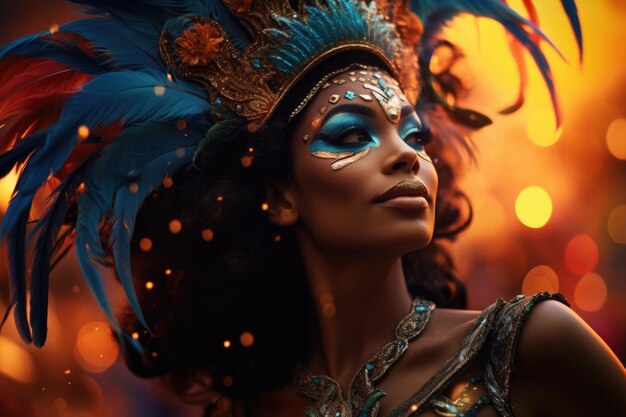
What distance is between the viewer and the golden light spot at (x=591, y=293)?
373 cm

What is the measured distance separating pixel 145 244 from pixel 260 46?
790 mm

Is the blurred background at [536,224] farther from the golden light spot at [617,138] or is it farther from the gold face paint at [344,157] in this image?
the gold face paint at [344,157]

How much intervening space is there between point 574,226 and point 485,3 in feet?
5.41

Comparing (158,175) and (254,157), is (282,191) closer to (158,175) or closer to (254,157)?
(254,157)

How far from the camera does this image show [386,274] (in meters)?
2.43

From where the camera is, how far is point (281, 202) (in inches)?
101

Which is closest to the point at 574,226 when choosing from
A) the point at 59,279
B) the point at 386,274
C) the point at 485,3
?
the point at 485,3

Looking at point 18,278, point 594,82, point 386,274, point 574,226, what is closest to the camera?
point 18,278

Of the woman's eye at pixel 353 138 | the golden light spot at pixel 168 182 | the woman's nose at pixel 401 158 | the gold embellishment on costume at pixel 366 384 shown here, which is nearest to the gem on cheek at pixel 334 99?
the woman's eye at pixel 353 138

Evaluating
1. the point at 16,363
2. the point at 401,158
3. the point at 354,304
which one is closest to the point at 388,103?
the point at 401,158

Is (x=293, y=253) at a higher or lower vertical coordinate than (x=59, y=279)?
higher

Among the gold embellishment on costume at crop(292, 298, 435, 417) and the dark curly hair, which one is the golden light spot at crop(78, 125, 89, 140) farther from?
the gold embellishment on costume at crop(292, 298, 435, 417)

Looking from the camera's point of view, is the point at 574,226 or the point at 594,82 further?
the point at 574,226

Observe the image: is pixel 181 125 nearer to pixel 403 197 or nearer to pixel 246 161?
pixel 246 161
